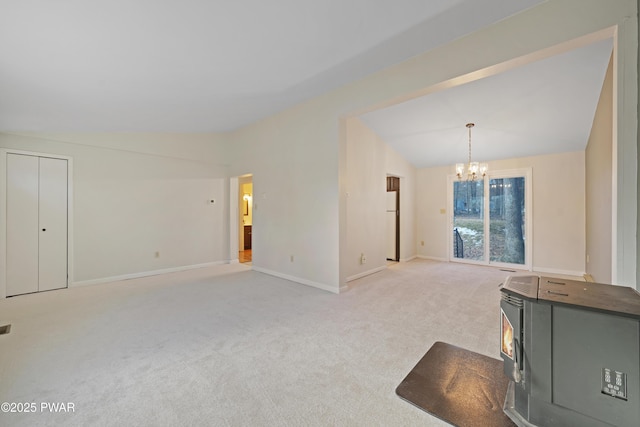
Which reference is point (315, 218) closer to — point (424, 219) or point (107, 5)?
point (107, 5)

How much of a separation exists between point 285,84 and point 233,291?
10.2 feet

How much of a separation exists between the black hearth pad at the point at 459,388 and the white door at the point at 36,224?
531 cm

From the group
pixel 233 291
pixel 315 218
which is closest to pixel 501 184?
pixel 315 218

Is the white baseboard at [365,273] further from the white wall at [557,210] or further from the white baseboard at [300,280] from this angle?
the white wall at [557,210]

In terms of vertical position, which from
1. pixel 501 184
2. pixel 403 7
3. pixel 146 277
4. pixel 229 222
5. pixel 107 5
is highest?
pixel 403 7

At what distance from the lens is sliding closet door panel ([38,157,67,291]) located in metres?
3.94

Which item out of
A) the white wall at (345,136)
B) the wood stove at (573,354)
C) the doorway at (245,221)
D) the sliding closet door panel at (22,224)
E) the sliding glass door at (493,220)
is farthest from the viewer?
the doorway at (245,221)

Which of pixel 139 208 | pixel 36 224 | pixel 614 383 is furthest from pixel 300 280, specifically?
pixel 36 224

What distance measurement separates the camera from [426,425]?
1454 millimetres

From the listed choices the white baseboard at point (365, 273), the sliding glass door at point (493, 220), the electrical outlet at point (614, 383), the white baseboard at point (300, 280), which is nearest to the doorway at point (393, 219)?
the white baseboard at point (365, 273)

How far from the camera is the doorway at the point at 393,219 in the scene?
632 cm

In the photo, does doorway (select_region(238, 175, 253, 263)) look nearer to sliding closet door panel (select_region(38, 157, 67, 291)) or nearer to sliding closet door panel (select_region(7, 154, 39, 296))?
sliding closet door panel (select_region(38, 157, 67, 291))

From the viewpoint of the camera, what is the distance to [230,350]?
2258 millimetres

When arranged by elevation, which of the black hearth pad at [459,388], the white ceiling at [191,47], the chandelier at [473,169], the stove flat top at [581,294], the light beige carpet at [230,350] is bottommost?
the light beige carpet at [230,350]
